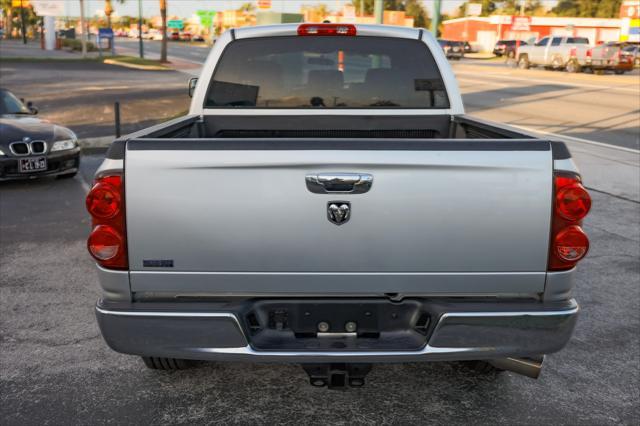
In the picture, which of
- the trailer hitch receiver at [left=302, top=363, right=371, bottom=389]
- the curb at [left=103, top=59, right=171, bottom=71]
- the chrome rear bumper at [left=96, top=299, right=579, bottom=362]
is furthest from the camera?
the curb at [left=103, top=59, right=171, bottom=71]

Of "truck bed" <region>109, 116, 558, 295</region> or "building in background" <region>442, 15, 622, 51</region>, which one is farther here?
"building in background" <region>442, 15, 622, 51</region>

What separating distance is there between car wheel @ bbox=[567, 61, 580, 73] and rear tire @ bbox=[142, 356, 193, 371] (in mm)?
39824

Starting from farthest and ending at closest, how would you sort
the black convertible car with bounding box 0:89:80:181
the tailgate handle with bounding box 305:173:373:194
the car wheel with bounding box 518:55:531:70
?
the car wheel with bounding box 518:55:531:70 → the black convertible car with bounding box 0:89:80:181 → the tailgate handle with bounding box 305:173:373:194

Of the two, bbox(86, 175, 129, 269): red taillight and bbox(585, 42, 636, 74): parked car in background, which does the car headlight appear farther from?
bbox(585, 42, 636, 74): parked car in background

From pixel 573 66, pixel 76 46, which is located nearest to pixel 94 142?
pixel 573 66

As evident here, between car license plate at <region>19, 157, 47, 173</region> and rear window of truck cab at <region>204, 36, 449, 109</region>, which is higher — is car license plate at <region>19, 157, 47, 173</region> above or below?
below

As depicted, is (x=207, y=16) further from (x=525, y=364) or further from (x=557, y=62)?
(x=525, y=364)

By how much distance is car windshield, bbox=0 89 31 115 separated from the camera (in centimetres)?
1062

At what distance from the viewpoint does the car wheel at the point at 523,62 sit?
44.3 m

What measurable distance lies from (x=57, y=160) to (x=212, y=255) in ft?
25.3

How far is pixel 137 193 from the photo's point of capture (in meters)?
2.98

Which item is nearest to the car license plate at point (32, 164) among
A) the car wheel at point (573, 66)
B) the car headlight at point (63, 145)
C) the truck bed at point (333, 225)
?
the car headlight at point (63, 145)

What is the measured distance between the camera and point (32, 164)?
376 inches

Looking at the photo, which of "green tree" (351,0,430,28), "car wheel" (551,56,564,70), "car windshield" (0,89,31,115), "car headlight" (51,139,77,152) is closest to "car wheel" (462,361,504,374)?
"car headlight" (51,139,77,152)
